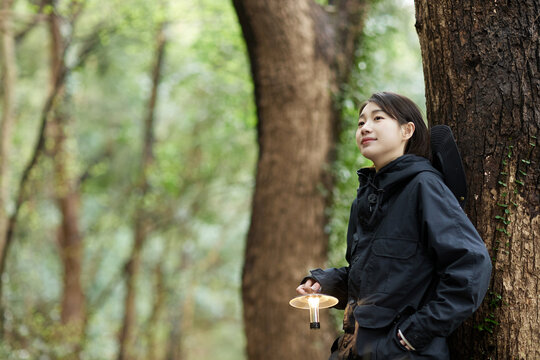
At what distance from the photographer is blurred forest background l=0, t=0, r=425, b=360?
10.6m

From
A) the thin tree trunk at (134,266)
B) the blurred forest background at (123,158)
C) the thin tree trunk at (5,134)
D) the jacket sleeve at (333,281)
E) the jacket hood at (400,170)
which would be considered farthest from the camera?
the thin tree trunk at (134,266)

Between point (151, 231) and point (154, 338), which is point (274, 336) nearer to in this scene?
point (151, 231)

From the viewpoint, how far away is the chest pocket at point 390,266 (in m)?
2.22

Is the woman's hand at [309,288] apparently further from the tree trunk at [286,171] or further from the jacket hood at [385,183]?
the tree trunk at [286,171]

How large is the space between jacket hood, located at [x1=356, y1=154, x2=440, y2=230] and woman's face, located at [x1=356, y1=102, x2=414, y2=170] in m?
0.09

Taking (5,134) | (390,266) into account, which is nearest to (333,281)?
(390,266)

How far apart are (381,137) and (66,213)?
1163 cm

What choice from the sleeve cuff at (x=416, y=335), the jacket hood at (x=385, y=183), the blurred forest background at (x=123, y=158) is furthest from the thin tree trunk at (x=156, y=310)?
the sleeve cuff at (x=416, y=335)

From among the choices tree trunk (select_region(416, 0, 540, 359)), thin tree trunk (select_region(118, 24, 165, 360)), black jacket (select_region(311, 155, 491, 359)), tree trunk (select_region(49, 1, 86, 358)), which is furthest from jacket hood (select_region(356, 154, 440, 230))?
thin tree trunk (select_region(118, 24, 165, 360))

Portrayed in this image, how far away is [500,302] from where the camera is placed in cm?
241

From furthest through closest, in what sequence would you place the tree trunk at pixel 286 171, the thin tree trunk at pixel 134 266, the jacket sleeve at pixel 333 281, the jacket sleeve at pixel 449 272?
the thin tree trunk at pixel 134 266 → the tree trunk at pixel 286 171 → the jacket sleeve at pixel 333 281 → the jacket sleeve at pixel 449 272

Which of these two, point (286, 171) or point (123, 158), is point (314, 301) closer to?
point (286, 171)

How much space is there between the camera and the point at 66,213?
13055 millimetres

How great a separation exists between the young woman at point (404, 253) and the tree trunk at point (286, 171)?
3.44m
